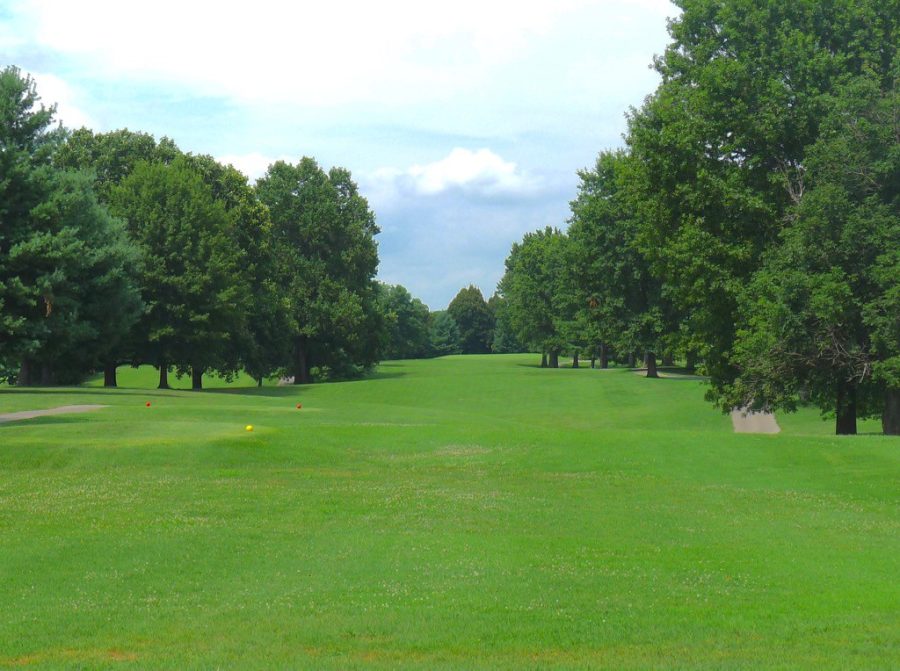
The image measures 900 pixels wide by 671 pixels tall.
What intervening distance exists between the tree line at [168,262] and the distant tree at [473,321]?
99.0 meters

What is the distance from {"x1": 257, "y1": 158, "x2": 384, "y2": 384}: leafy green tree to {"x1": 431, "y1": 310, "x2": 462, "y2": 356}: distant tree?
100 m

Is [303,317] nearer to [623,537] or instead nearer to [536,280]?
[536,280]

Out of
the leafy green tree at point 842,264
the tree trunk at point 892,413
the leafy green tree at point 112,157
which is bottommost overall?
the tree trunk at point 892,413

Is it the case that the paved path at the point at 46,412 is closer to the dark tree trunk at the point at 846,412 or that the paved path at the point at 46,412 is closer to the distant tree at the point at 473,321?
the dark tree trunk at the point at 846,412

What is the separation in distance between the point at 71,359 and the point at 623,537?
2020 inches

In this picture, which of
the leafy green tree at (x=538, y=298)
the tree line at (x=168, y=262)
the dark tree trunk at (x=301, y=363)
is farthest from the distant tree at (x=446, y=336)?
the dark tree trunk at (x=301, y=363)

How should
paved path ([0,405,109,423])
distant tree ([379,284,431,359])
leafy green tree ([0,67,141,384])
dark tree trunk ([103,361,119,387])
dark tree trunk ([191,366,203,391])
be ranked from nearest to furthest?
paved path ([0,405,109,423]) → leafy green tree ([0,67,141,384]) → dark tree trunk ([103,361,119,387]) → dark tree trunk ([191,366,203,391]) → distant tree ([379,284,431,359])

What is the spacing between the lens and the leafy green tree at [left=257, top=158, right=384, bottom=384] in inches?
3046

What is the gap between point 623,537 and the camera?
A: 49.4ft

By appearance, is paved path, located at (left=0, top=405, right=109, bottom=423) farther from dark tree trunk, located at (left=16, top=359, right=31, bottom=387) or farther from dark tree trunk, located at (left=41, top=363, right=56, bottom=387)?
dark tree trunk, located at (left=41, top=363, right=56, bottom=387)

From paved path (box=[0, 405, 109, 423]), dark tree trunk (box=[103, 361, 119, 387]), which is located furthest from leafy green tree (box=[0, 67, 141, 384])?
dark tree trunk (box=[103, 361, 119, 387])

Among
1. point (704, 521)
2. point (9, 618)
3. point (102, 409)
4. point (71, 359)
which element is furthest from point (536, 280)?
point (9, 618)

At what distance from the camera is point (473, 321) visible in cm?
18750

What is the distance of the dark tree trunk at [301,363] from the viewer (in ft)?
267
